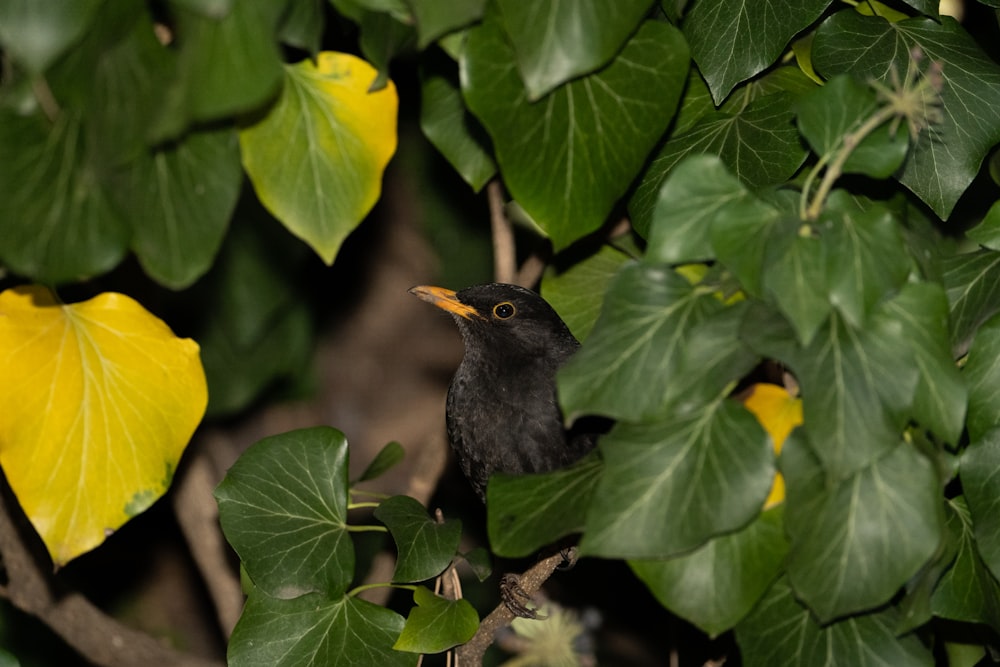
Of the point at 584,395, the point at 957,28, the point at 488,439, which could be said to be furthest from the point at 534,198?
the point at 488,439

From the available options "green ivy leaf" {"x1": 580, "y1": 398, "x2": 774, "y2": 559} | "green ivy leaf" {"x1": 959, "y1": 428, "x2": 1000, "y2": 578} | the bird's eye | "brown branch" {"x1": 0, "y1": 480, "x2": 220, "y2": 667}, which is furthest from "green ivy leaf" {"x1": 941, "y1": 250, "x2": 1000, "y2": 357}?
"brown branch" {"x1": 0, "y1": 480, "x2": 220, "y2": 667}

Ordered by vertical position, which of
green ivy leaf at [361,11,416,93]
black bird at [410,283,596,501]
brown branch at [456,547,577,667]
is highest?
green ivy leaf at [361,11,416,93]

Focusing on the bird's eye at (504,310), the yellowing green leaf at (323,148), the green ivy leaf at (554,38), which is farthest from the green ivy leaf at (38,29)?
the bird's eye at (504,310)

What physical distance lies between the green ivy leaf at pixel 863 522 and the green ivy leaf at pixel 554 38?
57 cm

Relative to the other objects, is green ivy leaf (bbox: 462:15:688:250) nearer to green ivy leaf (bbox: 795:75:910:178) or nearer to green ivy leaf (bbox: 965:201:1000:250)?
green ivy leaf (bbox: 795:75:910:178)

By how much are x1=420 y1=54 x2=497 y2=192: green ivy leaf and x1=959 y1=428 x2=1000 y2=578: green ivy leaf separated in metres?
0.87

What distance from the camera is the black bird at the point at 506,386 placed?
2.64 metres

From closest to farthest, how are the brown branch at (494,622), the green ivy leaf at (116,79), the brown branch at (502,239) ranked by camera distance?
the green ivy leaf at (116,79), the brown branch at (494,622), the brown branch at (502,239)

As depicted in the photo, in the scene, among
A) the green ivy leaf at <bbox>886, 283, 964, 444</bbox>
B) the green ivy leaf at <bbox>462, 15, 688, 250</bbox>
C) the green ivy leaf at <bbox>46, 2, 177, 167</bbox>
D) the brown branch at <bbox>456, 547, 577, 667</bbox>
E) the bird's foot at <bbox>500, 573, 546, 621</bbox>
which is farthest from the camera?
the bird's foot at <bbox>500, 573, 546, 621</bbox>

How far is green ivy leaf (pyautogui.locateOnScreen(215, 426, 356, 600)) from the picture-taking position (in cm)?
204

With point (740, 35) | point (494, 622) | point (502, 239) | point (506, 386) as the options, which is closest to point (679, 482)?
point (740, 35)

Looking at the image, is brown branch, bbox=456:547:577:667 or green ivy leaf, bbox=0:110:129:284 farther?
brown branch, bbox=456:547:577:667

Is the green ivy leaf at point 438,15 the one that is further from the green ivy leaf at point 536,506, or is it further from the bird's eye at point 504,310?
the bird's eye at point 504,310

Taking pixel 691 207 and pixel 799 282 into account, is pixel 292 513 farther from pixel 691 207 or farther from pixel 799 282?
pixel 799 282
